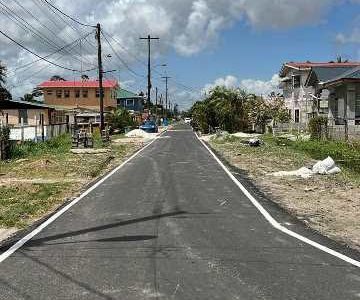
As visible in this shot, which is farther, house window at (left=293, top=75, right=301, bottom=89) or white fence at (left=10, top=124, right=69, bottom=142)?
house window at (left=293, top=75, right=301, bottom=89)

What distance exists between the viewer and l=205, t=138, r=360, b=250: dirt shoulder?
1086 centimetres

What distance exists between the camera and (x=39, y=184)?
57.6ft

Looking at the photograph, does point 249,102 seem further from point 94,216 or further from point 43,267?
point 43,267

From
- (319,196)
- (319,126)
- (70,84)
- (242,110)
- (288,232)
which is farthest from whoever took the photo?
(70,84)

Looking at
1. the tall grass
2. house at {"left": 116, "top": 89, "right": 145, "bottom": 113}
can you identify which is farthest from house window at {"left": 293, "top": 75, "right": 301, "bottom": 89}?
house at {"left": 116, "top": 89, "right": 145, "bottom": 113}

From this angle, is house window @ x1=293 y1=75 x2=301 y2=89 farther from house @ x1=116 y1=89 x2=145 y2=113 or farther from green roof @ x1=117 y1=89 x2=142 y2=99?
green roof @ x1=117 y1=89 x2=142 y2=99

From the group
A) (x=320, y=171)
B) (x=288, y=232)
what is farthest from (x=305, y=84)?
(x=288, y=232)

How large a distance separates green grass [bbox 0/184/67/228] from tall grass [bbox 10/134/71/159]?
12492 mm

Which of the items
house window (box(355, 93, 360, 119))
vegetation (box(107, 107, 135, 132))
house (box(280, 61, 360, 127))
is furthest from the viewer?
vegetation (box(107, 107, 135, 132))

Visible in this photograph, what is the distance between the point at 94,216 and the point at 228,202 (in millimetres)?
3431

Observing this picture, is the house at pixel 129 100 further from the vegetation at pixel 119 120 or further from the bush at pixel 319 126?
the bush at pixel 319 126

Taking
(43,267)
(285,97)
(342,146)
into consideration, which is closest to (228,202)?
(43,267)

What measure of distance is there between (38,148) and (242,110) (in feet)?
111

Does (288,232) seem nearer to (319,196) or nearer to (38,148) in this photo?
(319,196)
